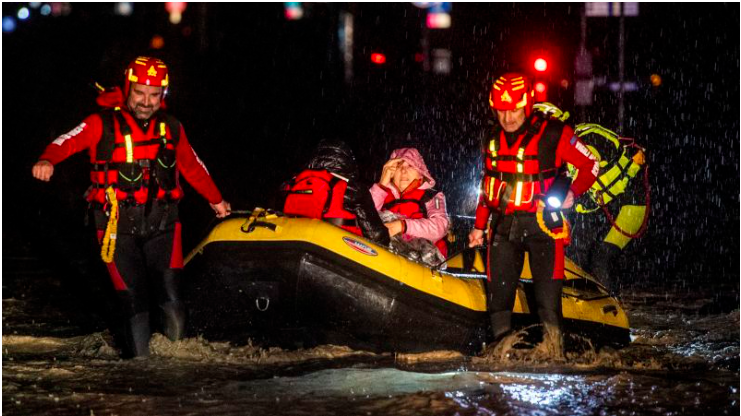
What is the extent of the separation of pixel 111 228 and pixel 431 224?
231 centimetres

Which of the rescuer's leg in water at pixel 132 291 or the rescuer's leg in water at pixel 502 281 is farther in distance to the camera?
the rescuer's leg in water at pixel 502 281

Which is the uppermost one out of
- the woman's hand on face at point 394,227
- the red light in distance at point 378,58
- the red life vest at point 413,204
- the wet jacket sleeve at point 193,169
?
the red light in distance at point 378,58

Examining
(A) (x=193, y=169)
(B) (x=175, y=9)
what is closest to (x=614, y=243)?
(A) (x=193, y=169)

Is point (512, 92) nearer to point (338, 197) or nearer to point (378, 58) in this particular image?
point (338, 197)

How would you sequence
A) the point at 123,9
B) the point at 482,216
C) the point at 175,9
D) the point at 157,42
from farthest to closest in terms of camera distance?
the point at 123,9 → the point at 175,9 → the point at 157,42 → the point at 482,216

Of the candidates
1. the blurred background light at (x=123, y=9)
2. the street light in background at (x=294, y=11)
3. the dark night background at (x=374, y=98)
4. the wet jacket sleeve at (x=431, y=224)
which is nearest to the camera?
the wet jacket sleeve at (x=431, y=224)

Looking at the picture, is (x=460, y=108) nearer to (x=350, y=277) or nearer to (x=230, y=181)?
(x=230, y=181)

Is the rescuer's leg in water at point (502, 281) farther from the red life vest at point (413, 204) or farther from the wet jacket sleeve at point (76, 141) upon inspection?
the wet jacket sleeve at point (76, 141)

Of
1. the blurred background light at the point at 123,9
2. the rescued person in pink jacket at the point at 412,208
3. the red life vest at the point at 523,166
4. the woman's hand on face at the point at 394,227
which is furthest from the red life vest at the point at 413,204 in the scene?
the blurred background light at the point at 123,9

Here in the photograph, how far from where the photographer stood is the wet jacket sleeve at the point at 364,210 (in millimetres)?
6520

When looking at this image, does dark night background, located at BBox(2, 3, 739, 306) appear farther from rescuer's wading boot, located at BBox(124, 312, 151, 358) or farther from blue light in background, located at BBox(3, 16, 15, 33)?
rescuer's wading boot, located at BBox(124, 312, 151, 358)

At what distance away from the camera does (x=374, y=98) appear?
2169 centimetres

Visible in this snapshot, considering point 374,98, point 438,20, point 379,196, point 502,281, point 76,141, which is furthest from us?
point 374,98

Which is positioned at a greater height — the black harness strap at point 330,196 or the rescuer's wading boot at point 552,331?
the black harness strap at point 330,196
